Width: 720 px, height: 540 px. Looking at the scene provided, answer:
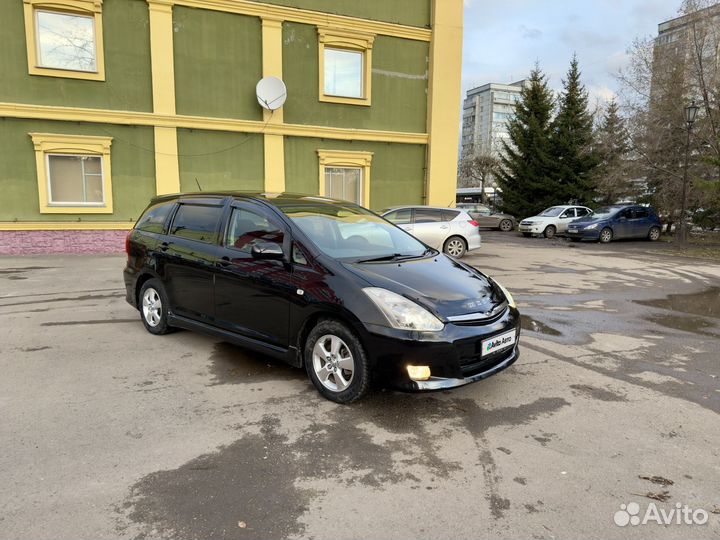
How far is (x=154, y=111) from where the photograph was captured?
568 inches

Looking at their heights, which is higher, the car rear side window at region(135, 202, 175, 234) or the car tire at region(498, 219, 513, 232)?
the car rear side window at region(135, 202, 175, 234)

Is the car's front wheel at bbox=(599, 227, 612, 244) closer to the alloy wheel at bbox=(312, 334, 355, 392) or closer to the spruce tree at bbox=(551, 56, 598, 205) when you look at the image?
the spruce tree at bbox=(551, 56, 598, 205)

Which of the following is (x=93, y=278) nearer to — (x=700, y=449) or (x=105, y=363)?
(x=105, y=363)

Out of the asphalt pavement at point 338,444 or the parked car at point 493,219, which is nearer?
the asphalt pavement at point 338,444

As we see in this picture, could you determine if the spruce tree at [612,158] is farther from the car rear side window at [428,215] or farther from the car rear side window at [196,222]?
the car rear side window at [196,222]

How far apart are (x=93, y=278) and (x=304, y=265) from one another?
305 inches

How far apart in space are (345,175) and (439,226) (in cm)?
432

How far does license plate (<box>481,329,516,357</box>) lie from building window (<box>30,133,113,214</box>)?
43.6 ft

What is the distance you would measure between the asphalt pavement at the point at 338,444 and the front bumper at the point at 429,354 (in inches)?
13.3

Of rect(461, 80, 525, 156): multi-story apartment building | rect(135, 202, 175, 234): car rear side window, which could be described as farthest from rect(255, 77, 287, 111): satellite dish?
rect(461, 80, 525, 156): multi-story apartment building

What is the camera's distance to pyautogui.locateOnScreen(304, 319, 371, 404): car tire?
12.9 ft

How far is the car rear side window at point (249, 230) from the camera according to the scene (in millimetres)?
4727

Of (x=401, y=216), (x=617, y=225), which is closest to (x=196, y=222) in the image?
(x=401, y=216)

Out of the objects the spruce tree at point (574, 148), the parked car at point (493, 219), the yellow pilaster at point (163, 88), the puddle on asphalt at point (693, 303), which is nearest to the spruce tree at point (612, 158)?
the spruce tree at point (574, 148)
